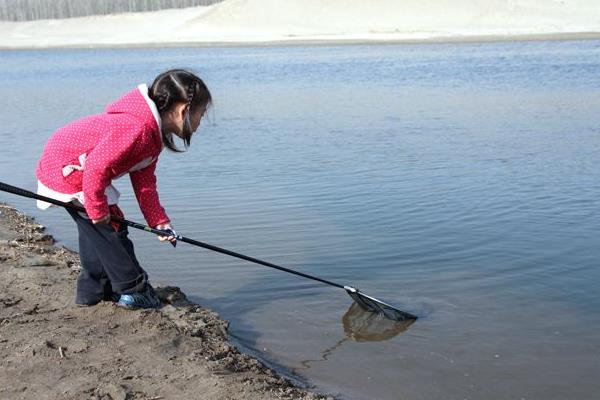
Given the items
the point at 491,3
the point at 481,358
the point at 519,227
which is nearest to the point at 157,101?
the point at 481,358

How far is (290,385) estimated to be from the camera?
3.69 meters

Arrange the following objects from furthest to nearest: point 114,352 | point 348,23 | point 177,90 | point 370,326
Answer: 1. point 348,23
2. point 370,326
3. point 177,90
4. point 114,352

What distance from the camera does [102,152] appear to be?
3.73m

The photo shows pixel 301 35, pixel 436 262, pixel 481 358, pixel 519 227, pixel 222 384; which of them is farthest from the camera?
pixel 301 35

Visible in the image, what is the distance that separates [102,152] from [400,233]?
10.4 feet

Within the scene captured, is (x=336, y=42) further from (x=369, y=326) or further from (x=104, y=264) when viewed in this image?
(x=104, y=264)

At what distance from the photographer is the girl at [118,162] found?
378 cm

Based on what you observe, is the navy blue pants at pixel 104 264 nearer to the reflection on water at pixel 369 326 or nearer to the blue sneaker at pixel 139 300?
the blue sneaker at pixel 139 300

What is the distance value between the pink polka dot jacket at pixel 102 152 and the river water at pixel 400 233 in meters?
1.18

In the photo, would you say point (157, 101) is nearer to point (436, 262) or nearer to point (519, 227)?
point (436, 262)

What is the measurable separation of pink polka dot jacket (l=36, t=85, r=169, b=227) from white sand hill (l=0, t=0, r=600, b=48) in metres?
38.3

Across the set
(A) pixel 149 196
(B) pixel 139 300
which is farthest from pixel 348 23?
(B) pixel 139 300

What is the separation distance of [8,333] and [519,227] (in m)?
4.03

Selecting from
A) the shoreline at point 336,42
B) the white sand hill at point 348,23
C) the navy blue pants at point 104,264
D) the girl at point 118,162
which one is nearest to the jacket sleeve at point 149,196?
the girl at point 118,162
